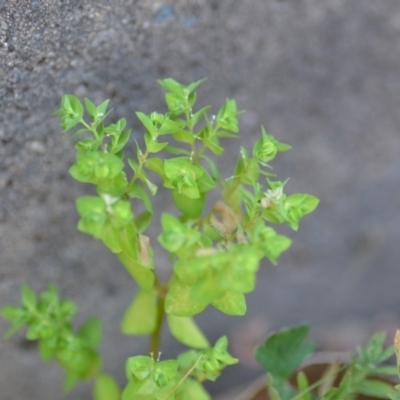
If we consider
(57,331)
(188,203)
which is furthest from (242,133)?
(57,331)

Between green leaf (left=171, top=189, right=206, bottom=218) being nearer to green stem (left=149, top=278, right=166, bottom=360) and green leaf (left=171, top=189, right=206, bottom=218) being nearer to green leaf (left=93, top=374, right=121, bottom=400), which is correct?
green stem (left=149, top=278, right=166, bottom=360)

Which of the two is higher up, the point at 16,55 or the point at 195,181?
the point at 16,55

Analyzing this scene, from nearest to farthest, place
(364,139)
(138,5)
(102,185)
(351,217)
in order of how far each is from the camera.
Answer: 1. (102,185)
2. (138,5)
3. (364,139)
4. (351,217)

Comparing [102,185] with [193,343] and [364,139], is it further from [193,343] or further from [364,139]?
[364,139]

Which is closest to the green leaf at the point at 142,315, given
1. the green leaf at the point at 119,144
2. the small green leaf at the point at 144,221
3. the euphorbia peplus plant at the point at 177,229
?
the euphorbia peplus plant at the point at 177,229

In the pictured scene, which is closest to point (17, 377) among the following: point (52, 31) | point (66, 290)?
point (66, 290)

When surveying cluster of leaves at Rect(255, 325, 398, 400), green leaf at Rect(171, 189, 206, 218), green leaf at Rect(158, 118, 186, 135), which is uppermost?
green leaf at Rect(158, 118, 186, 135)

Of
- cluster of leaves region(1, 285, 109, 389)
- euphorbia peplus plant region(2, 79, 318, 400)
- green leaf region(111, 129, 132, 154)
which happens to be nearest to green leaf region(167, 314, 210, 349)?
euphorbia peplus plant region(2, 79, 318, 400)
